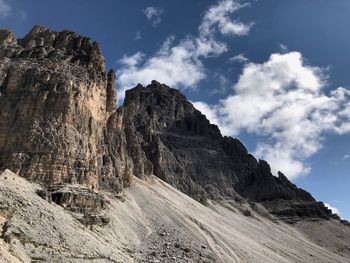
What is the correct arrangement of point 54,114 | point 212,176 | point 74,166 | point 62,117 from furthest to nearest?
1. point 212,176
2. point 62,117
3. point 54,114
4. point 74,166

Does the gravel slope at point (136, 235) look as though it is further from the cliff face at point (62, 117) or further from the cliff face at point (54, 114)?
the cliff face at point (54, 114)

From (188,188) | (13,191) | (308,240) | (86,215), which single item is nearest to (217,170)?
(188,188)

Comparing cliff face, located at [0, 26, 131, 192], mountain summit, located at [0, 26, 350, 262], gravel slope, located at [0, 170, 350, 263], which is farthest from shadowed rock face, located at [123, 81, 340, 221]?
cliff face, located at [0, 26, 131, 192]

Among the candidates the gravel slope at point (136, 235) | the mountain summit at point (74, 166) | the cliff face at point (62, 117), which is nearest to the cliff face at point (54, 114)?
the cliff face at point (62, 117)

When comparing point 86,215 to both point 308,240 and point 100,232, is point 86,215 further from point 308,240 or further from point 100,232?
point 308,240

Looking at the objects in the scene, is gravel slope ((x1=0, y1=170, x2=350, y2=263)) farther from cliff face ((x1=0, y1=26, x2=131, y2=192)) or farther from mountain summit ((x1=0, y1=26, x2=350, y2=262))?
cliff face ((x1=0, y1=26, x2=131, y2=192))

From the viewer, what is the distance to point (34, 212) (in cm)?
5484

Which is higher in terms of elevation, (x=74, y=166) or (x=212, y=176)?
(x=212, y=176)

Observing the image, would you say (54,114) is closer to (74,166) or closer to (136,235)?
(74,166)

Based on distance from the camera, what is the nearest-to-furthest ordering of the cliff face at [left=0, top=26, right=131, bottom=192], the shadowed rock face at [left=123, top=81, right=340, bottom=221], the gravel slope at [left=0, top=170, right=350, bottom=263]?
the gravel slope at [left=0, top=170, right=350, bottom=263] < the cliff face at [left=0, top=26, right=131, bottom=192] < the shadowed rock face at [left=123, top=81, right=340, bottom=221]

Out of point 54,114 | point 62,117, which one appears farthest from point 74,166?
point 54,114

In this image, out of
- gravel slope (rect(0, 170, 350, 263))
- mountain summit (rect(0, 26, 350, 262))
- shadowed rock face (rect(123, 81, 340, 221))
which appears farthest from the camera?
shadowed rock face (rect(123, 81, 340, 221))

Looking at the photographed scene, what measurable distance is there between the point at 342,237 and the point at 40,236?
128456 mm

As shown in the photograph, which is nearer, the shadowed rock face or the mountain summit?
the mountain summit
